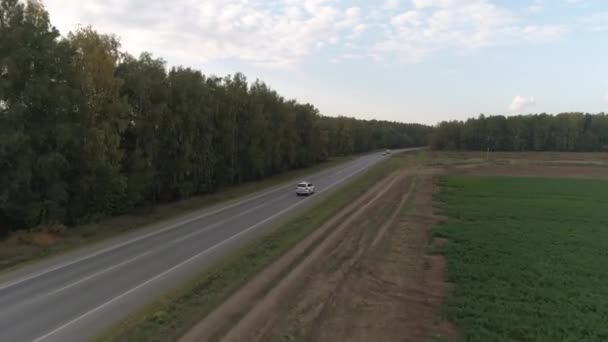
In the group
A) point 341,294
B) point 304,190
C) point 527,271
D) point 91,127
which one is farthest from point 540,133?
point 341,294

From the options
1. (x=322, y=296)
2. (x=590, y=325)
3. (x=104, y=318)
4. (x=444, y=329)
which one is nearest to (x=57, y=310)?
(x=104, y=318)

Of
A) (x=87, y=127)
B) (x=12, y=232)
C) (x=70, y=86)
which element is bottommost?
(x=12, y=232)

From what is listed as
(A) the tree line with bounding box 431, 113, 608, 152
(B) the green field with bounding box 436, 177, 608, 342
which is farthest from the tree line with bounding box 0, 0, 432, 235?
(A) the tree line with bounding box 431, 113, 608, 152

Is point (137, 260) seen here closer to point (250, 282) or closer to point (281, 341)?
point (250, 282)

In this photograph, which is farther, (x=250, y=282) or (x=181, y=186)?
(x=181, y=186)

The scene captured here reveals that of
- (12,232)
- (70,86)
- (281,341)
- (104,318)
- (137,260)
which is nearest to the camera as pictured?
(281,341)

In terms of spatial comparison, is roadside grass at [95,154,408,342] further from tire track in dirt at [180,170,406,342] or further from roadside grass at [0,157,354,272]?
roadside grass at [0,157,354,272]

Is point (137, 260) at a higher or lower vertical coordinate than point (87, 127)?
lower

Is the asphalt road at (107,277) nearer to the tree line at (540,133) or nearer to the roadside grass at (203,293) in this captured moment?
the roadside grass at (203,293)
